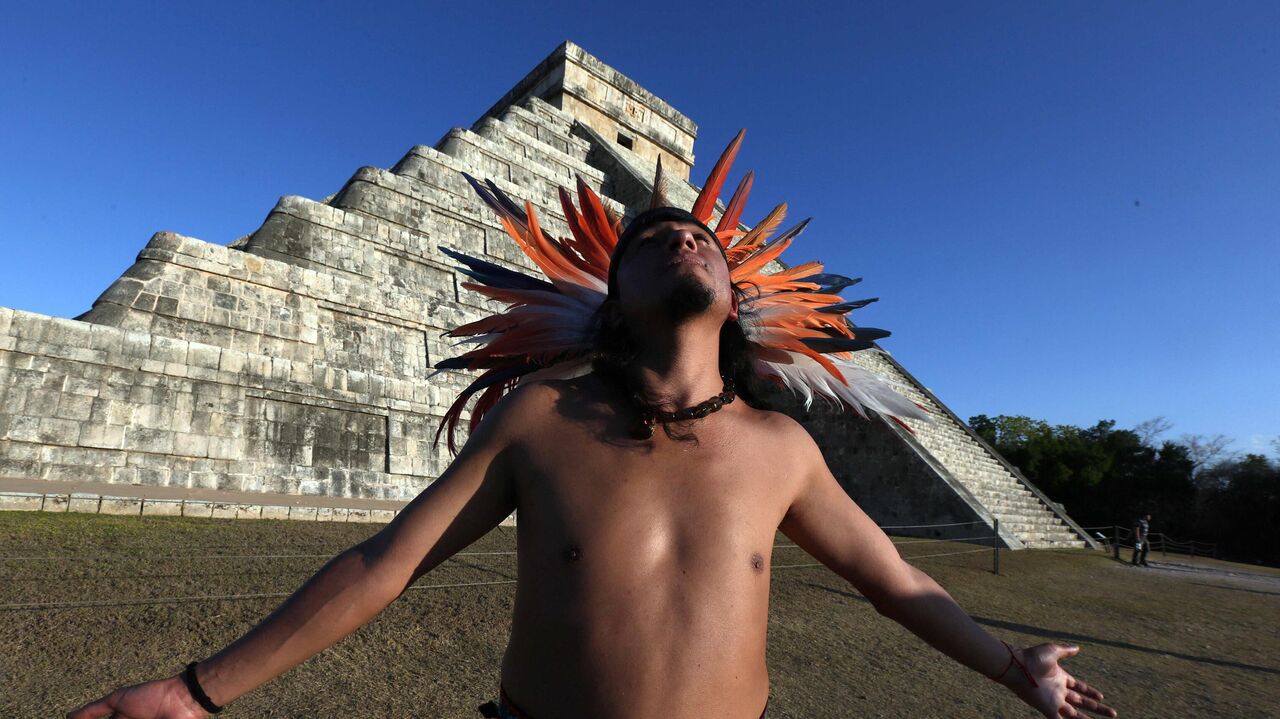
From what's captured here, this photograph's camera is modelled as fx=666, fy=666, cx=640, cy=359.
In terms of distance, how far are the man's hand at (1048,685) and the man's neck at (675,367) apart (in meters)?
1.00

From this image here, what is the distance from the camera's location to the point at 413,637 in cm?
391

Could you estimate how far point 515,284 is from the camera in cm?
192

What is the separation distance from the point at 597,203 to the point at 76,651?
3.40 m

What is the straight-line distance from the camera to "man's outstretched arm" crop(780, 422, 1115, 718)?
5.24 ft

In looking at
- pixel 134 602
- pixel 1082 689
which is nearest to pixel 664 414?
pixel 1082 689

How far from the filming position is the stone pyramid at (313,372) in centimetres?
709

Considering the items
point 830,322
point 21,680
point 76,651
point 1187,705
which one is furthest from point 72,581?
point 1187,705

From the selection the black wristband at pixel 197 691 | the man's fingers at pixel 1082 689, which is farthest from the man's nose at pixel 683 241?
the man's fingers at pixel 1082 689

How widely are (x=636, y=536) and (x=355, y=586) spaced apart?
54 centimetres

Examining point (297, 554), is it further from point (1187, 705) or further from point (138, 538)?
point (1187, 705)

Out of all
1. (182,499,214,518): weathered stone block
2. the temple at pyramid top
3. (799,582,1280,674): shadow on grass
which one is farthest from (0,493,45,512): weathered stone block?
the temple at pyramid top

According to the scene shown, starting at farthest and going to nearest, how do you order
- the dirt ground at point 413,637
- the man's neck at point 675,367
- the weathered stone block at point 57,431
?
the weathered stone block at point 57,431 → the dirt ground at point 413,637 → the man's neck at point 675,367

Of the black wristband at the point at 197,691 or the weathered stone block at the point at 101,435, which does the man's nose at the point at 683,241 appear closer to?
the black wristband at the point at 197,691

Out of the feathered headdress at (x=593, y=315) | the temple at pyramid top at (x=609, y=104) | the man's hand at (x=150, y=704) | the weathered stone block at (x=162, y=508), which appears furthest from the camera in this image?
the temple at pyramid top at (x=609, y=104)
